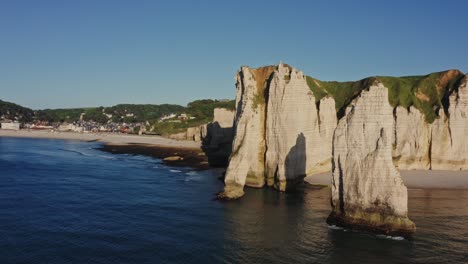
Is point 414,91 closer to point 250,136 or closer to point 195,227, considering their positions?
point 250,136

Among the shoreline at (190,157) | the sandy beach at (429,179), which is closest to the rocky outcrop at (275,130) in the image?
the sandy beach at (429,179)

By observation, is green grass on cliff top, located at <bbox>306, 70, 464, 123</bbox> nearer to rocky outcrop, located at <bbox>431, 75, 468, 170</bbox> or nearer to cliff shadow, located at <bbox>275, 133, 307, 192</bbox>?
rocky outcrop, located at <bbox>431, 75, 468, 170</bbox>

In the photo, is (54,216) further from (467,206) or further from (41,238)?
(467,206)

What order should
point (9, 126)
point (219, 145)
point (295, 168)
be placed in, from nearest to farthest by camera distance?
point (295, 168) → point (219, 145) → point (9, 126)

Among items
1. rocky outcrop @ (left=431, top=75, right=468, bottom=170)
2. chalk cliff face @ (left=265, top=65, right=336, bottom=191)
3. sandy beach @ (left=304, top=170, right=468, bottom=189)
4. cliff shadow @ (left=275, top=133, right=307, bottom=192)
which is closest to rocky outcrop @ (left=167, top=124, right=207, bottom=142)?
chalk cliff face @ (left=265, top=65, right=336, bottom=191)

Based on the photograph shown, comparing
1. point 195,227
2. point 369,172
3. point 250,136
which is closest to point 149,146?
point 250,136

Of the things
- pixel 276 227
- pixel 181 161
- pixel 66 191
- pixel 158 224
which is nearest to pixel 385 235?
pixel 276 227
